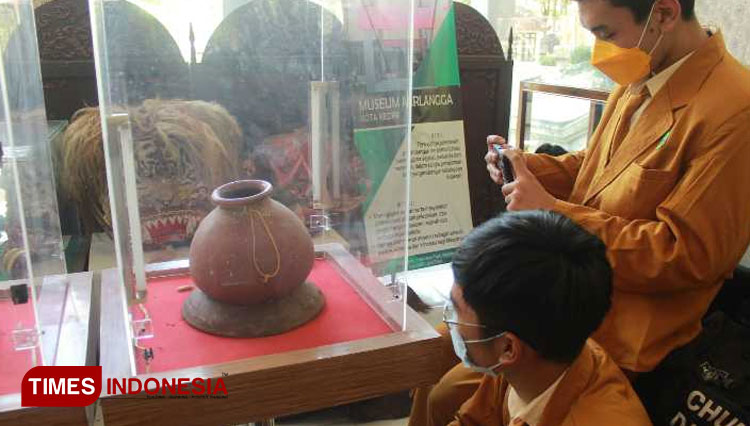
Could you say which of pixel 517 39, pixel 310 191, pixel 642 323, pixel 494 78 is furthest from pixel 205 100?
pixel 517 39

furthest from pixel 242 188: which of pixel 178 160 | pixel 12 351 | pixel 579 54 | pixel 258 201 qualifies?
Answer: pixel 579 54

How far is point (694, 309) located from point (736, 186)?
0.25 meters

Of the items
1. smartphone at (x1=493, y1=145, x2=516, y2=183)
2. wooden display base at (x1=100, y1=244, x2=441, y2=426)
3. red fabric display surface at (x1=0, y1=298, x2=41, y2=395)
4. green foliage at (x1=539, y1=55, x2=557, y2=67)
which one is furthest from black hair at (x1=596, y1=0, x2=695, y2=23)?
green foliage at (x1=539, y1=55, x2=557, y2=67)

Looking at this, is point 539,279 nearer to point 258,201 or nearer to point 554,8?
point 258,201

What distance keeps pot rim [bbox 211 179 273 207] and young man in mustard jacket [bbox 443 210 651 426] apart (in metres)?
0.40

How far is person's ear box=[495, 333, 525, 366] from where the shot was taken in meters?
0.94

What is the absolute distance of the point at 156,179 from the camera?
1248 mm

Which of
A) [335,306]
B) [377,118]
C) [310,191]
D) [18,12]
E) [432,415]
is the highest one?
[18,12]

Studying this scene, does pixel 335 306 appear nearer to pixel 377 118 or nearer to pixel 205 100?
pixel 377 118

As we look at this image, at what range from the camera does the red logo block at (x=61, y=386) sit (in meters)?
0.90

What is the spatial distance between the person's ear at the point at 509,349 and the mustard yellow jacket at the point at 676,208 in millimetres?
299

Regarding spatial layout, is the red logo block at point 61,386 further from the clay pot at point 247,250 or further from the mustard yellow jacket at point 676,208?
the mustard yellow jacket at point 676,208

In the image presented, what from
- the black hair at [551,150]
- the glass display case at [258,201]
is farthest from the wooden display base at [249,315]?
the black hair at [551,150]

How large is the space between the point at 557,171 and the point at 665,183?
418 millimetres
